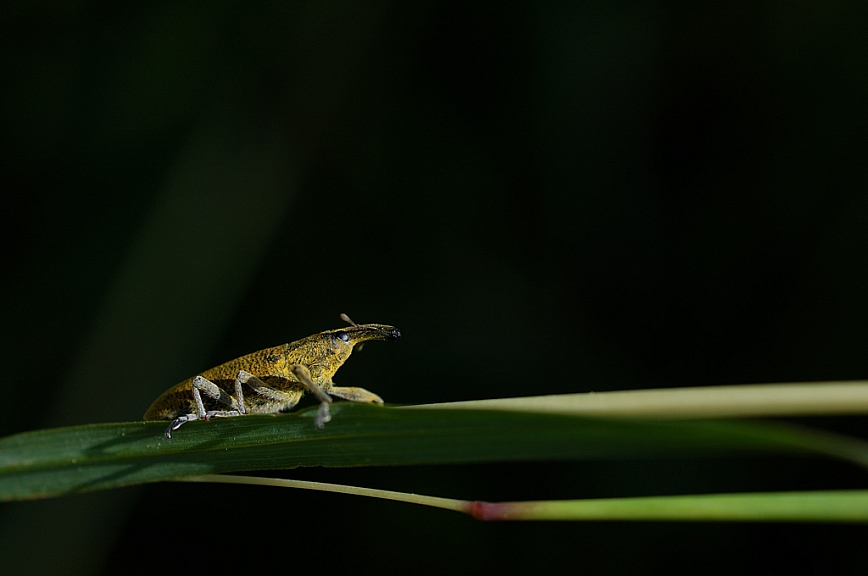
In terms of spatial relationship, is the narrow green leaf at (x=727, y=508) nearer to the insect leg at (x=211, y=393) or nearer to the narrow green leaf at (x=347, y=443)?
the narrow green leaf at (x=347, y=443)

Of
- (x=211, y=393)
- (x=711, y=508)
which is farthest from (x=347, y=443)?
(x=211, y=393)

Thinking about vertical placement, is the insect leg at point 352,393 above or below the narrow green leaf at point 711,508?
below

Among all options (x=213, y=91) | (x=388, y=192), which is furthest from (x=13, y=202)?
(x=388, y=192)

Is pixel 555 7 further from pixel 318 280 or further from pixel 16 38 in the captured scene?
pixel 16 38

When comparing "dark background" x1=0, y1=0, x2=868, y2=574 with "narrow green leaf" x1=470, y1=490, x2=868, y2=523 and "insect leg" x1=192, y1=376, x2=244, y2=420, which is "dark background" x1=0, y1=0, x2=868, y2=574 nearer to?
"insect leg" x1=192, y1=376, x2=244, y2=420

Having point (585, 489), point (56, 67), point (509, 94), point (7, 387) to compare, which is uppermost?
point (509, 94)

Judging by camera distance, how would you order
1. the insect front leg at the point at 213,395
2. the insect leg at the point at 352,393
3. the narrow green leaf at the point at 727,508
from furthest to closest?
the insect leg at the point at 352,393 → the insect front leg at the point at 213,395 → the narrow green leaf at the point at 727,508

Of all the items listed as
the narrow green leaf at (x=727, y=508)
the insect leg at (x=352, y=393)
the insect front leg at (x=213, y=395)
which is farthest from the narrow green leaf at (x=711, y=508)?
the insect front leg at (x=213, y=395)
